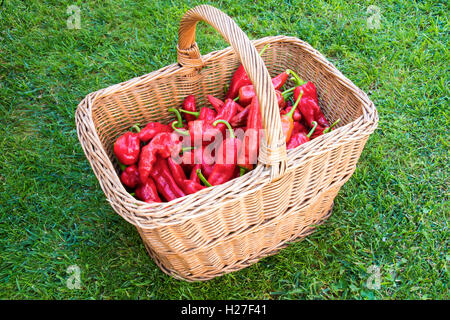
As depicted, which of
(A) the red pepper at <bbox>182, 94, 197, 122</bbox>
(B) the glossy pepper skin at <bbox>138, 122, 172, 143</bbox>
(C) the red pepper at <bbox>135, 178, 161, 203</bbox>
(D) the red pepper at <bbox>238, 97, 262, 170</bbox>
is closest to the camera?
(D) the red pepper at <bbox>238, 97, 262, 170</bbox>

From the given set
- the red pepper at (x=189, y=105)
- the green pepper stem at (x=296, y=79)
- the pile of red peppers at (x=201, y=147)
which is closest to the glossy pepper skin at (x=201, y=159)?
the pile of red peppers at (x=201, y=147)

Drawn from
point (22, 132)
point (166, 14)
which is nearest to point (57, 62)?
point (22, 132)

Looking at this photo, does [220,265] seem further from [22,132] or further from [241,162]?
[22,132]

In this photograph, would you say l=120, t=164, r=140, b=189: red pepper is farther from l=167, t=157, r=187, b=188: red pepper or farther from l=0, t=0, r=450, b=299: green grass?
l=0, t=0, r=450, b=299: green grass

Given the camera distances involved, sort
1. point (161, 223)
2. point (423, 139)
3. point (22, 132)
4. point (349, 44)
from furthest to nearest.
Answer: point (349, 44) < point (22, 132) < point (423, 139) < point (161, 223)

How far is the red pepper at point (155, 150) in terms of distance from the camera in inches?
75.0

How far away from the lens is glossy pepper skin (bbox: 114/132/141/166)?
1927 millimetres

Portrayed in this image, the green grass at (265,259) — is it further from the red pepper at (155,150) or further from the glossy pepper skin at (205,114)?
the glossy pepper skin at (205,114)

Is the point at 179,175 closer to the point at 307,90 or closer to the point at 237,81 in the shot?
the point at 237,81

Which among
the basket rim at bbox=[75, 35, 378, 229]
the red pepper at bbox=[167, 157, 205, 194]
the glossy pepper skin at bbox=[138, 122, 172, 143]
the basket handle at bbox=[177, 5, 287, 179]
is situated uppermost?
the basket handle at bbox=[177, 5, 287, 179]

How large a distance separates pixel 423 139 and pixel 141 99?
1708mm

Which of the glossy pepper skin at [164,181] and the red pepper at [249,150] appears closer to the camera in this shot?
the red pepper at [249,150]

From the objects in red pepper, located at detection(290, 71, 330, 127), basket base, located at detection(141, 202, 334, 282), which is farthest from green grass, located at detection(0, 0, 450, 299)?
red pepper, located at detection(290, 71, 330, 127)
